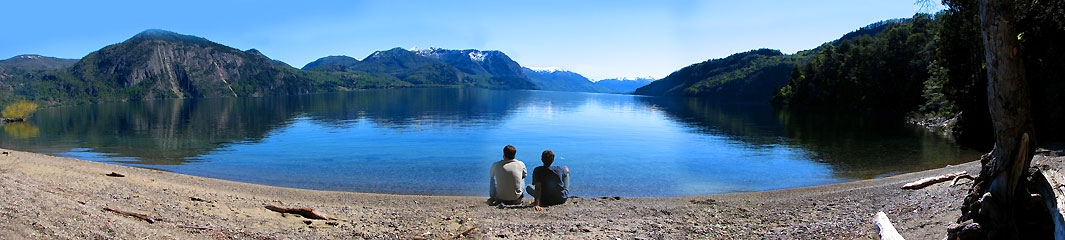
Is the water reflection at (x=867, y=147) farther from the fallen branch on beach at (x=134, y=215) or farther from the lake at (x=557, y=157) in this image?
the fallen branch on beach at (x=134, y=215)

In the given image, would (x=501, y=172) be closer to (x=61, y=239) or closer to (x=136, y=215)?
(x=136, y=215)

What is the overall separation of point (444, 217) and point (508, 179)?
226 centimetres

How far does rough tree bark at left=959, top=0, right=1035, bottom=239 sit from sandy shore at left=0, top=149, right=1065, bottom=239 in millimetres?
961

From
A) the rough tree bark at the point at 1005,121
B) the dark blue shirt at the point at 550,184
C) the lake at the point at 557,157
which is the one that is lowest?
the lake at the point at 557,157

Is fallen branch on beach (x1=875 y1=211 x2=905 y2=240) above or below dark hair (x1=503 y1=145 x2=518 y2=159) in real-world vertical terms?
below

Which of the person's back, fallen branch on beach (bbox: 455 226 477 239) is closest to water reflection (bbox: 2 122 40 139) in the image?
the person's back

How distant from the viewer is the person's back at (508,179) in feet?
47.0

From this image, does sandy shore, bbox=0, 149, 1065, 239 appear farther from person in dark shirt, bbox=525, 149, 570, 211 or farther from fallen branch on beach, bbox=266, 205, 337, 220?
person in dark shirt, bbox=525, 149, 570, 211

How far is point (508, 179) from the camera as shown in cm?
1431

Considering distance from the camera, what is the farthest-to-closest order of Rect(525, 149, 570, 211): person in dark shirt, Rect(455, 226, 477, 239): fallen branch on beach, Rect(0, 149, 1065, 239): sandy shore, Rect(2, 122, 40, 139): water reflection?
Rect(2, 122, 40, 139): water reflection < Rect(525, 149, 570, 211): person in dark shirt < Rect(455, 226, 477, 239): fallen branch on beach < Rect(0, 149, 1065, 239): sandy shore

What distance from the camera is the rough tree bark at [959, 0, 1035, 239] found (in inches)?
292

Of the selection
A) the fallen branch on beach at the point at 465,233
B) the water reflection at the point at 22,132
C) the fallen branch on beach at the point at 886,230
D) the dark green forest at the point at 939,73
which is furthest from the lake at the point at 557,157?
the fallen branch on beach at the point at 886,230

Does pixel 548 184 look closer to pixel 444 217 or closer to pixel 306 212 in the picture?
pixel 444 217

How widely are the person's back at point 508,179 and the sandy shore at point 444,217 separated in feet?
1.61
